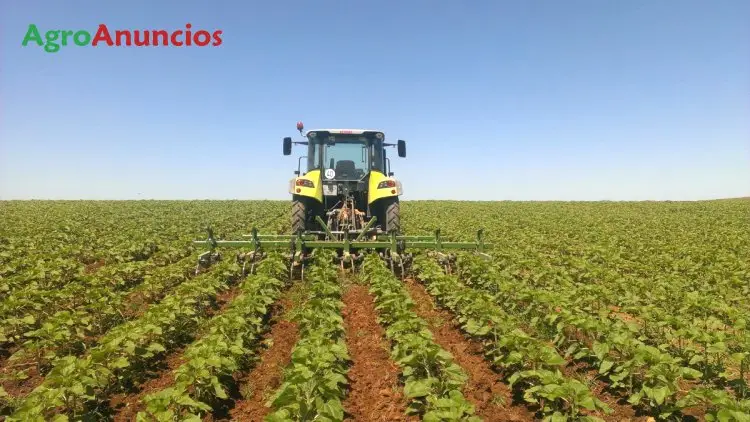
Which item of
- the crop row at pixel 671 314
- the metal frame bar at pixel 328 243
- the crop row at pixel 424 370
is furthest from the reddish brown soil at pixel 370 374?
the crop row at pixel 671 314

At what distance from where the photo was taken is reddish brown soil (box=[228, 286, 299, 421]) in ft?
12.3

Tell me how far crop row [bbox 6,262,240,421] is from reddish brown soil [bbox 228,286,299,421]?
0.97 m

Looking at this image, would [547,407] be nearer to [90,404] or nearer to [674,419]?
[674,419]

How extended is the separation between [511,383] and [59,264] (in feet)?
26.9

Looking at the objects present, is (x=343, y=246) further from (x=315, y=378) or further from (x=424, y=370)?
(x=315, y=378)

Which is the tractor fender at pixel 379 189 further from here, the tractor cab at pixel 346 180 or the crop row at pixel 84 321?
the crop row at pixel 84 321

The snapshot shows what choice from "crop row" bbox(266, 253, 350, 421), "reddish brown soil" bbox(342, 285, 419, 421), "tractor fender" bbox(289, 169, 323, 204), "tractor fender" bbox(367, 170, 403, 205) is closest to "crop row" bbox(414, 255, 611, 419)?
"reddish brown soil" bbox(342, 285, 419, 421)

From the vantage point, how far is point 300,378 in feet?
11.3

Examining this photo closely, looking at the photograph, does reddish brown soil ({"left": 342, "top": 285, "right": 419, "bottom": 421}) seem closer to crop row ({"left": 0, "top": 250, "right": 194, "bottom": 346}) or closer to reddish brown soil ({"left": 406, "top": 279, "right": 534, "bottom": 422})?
reddish brown soil ({"left": 406, "top": 279, "right": 534, "bottom": 422})

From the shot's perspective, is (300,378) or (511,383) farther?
(511,383)

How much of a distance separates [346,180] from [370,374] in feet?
18.3

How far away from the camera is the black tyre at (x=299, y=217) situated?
912cm

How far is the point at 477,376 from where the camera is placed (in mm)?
4363

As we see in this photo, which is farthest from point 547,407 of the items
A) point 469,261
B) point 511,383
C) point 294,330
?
point 469,261
